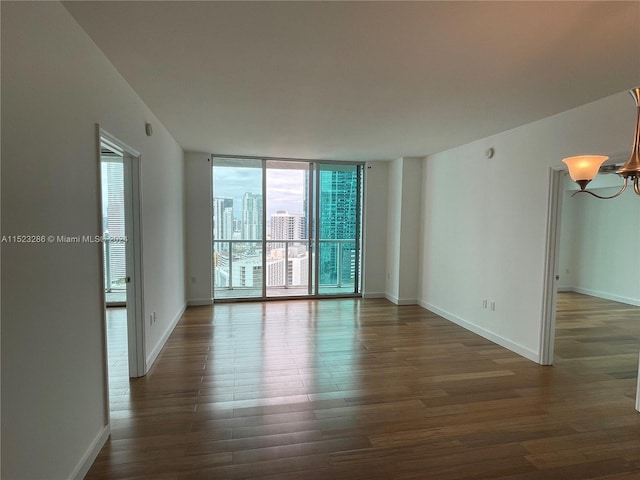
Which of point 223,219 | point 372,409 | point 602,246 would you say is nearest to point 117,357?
point 372,409

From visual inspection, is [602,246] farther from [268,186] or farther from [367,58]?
[367,58]

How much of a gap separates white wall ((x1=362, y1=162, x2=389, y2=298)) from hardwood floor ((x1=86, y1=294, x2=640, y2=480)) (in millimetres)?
1974

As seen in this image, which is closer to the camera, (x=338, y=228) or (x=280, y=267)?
(x=280, y=267)

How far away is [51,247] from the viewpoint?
5.16 ft

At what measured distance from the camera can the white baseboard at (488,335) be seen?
3520 mm

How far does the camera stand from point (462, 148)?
461cm

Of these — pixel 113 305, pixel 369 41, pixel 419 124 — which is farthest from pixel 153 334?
pixel 419 124

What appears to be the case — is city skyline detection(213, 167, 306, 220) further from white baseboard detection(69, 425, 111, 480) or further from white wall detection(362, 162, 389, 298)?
white baseboard detection(69, 425, 111, 480)

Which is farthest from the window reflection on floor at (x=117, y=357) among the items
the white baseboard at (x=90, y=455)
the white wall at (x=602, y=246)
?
the white wall at (x=602, y=246)

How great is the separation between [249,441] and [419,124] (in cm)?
324

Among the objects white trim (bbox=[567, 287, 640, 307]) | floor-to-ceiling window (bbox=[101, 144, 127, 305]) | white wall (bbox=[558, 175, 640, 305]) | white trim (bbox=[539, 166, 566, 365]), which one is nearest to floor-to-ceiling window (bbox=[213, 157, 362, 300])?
floor-to-ceiling window (bbox=[101, 144, 127, 305])

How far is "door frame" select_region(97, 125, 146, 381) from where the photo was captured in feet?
9.41

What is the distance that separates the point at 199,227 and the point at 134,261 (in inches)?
105

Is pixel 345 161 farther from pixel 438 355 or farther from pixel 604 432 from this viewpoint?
pixel 604 432
